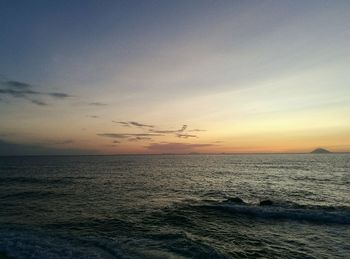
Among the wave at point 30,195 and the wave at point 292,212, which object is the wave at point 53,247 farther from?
the wave at point 30,195

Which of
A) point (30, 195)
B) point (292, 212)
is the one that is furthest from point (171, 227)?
point (30, 195)

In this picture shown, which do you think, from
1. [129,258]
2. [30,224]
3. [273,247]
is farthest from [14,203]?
[273,247]

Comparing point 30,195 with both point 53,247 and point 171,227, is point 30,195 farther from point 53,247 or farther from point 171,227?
point 171,227

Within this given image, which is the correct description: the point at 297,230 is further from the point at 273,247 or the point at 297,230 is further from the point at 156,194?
the point at 156,194

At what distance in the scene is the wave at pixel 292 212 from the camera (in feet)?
81.9

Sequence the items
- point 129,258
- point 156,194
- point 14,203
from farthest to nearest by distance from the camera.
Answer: point 156,194 → point 14,203 → point 129,258

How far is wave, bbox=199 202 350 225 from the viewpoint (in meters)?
25.0

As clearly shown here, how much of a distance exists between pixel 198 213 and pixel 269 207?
315 inches

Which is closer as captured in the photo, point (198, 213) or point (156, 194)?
point (198, 213)

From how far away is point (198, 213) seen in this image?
90.0ft

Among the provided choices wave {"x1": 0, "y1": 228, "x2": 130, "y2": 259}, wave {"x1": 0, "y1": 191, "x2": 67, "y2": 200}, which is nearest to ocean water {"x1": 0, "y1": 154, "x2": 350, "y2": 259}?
wave {"x1": 0, "y1": 228, "x2": 130, "y2": 259}

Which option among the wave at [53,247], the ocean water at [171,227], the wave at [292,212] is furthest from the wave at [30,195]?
the wave at [292,212]

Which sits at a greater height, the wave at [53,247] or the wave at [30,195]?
the wave at [30,195]

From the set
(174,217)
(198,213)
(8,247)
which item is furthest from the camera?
(198,213)
